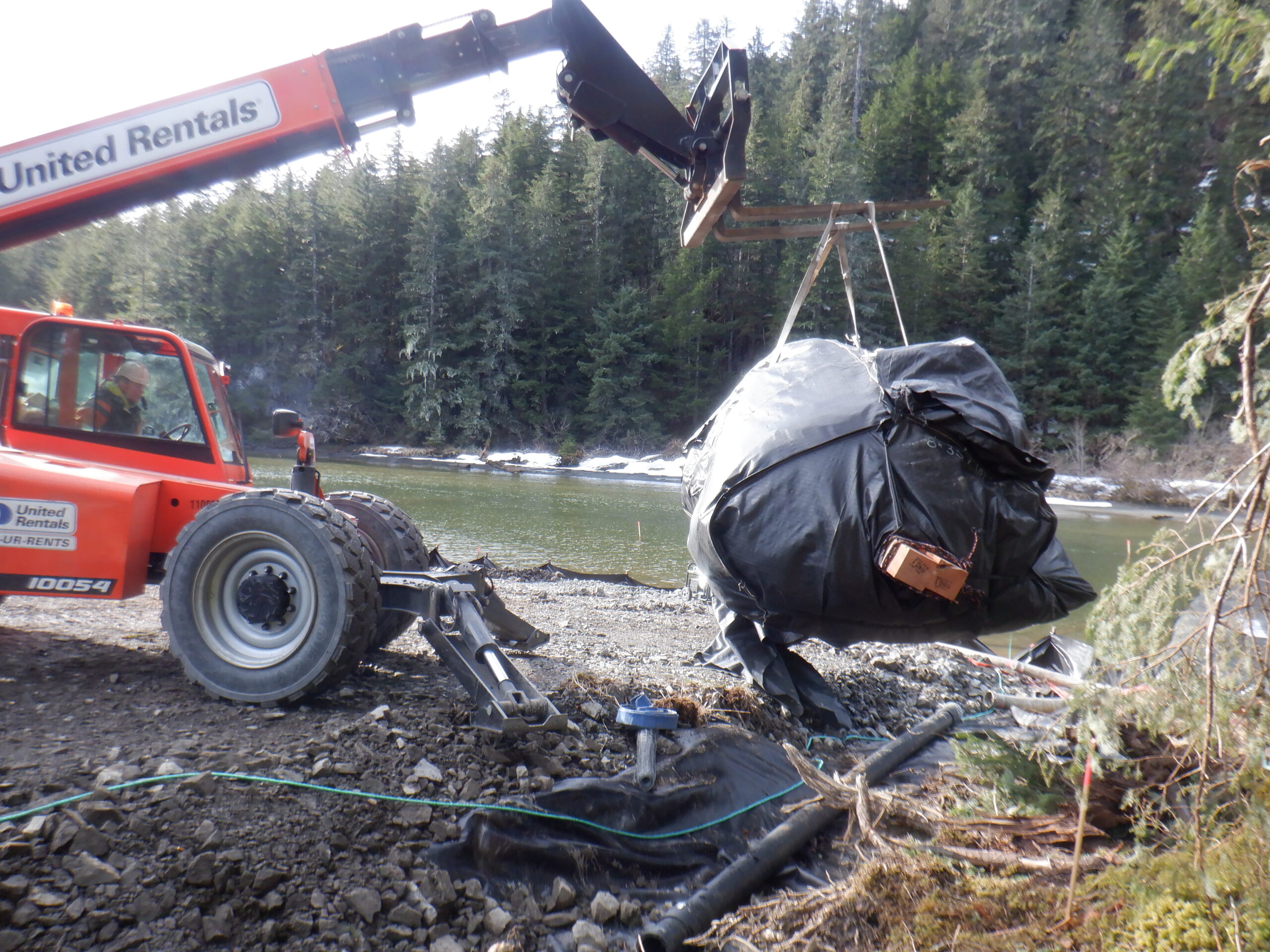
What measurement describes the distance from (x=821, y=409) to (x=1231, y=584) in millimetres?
1443

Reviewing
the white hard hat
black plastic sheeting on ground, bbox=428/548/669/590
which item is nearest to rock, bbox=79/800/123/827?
the white hard hat

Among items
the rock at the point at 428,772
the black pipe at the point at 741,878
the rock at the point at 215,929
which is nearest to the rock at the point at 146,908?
the rock at the point at 215,929

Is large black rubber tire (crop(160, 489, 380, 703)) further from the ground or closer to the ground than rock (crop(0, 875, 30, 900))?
further from the ground

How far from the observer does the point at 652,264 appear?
39406mm

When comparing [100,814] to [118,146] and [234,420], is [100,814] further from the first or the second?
[118,146]

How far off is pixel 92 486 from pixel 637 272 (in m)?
37.8

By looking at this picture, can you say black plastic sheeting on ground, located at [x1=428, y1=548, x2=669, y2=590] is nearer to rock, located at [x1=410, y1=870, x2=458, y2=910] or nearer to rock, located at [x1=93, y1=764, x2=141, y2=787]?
→ rock, located at [x1=93, y1=764, x2=141, y2=787]

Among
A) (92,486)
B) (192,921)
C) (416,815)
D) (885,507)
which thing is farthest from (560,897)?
(92,486)

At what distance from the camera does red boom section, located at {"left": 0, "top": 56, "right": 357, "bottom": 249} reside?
4141 millimetres

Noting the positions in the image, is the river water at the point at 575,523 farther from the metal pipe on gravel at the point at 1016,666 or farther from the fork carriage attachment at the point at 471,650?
the fork carriage attachment at the point at 471,650

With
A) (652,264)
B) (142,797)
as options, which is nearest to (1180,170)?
(652,264)

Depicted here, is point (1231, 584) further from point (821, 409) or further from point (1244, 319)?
point (821, 409)

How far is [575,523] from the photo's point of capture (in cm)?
1525

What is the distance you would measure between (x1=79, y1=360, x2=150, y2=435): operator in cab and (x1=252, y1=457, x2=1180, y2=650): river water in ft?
16.3
